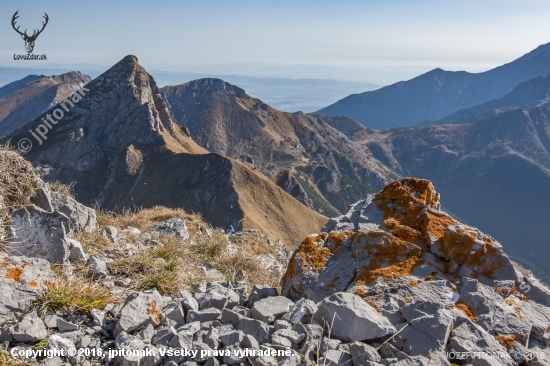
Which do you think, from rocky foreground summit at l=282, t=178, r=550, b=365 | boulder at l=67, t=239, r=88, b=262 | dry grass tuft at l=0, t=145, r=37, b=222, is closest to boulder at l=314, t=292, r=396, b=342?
rocky foreground summit at l=282, t=178, r=550, b=365

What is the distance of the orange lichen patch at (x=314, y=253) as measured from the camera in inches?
282

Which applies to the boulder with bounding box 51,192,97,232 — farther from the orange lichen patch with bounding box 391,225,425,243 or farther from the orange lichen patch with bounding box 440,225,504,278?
the orange lichen patch with bounding box 440,225,504,278

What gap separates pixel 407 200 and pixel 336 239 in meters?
2.08

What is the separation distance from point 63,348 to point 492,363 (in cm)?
526

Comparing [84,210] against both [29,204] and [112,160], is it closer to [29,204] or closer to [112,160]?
[29,204]

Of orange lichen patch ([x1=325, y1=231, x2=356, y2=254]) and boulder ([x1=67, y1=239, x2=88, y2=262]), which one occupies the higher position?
orange lichen patch ([x1=325, y1=231, x2=356, y2=254])

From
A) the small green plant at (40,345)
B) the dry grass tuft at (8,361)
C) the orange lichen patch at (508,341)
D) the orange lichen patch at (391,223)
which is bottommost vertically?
the orange lichen patch at (508,341)

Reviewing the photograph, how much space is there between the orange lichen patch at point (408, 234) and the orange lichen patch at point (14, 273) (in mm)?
6394

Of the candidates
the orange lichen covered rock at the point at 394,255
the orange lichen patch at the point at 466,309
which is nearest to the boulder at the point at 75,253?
the orange lichen covered rock at the point at 394,255

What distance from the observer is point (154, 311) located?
5.30 m

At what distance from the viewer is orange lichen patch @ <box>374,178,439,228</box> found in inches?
326

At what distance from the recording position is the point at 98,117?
133 meters

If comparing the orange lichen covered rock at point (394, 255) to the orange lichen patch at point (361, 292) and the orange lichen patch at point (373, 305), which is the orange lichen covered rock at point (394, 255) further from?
the orange lichen patch at point (373, 305)

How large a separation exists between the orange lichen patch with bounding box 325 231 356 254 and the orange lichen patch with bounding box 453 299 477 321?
2294mm
